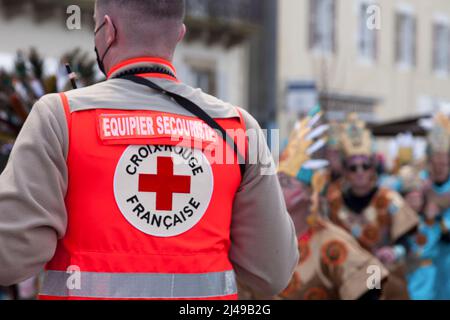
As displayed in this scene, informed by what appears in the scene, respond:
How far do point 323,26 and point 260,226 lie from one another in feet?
57.6

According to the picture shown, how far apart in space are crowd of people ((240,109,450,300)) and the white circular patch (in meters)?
1.72

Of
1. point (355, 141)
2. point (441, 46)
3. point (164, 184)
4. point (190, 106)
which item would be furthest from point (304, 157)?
point (441, 46)

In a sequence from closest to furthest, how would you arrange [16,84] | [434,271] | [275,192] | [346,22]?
1. [275,192]
2. [16,84]
3. [434,271]
4. [346,22]

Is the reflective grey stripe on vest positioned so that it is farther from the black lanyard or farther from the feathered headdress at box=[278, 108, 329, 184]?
the feathered headdress at box=[278, 108, 329, 184]

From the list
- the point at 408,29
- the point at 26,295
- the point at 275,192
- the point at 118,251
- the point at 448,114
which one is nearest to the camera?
the point at 118,251

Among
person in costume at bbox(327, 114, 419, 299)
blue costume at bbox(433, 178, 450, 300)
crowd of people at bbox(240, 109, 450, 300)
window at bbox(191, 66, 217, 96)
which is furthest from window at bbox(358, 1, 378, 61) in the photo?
person in costume at bbox(327, 114, 419, 299)

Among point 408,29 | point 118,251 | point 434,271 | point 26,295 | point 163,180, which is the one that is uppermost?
point 408,29

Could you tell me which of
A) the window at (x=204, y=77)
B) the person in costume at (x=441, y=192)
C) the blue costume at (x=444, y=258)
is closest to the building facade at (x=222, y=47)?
the window at (x=204, y=77)

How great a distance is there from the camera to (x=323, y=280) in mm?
4383

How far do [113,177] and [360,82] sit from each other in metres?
18.7

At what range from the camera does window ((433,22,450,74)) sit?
23131mm

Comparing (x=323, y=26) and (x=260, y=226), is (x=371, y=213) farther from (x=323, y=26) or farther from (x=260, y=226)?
(x=323, y=26)
